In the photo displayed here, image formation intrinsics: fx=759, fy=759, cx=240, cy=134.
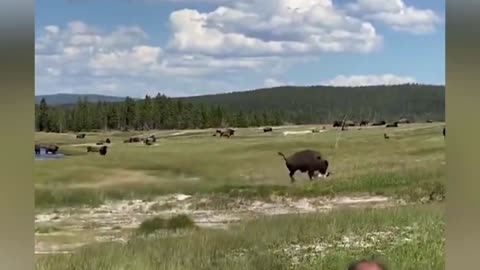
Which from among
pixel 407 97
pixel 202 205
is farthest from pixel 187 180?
pixel 407 97

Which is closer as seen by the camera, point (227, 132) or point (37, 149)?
point (37, 149)

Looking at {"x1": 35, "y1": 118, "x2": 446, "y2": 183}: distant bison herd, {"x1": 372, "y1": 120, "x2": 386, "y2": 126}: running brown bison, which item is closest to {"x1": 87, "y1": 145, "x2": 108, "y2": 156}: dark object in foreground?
{"x1": 35, "y1": 118, "x2": 446, "y2": 183}: distant bison herd

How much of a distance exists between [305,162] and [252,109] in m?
0.27

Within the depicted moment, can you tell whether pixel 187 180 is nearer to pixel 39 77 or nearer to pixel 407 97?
pixel 39 77

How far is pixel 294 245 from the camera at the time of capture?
270 cm

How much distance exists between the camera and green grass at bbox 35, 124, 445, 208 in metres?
2.68

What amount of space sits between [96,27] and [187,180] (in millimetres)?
624

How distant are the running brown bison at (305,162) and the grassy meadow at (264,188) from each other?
2 cm

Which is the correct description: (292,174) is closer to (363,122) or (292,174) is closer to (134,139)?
(363,122)

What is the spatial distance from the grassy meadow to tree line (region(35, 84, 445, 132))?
0.15ft

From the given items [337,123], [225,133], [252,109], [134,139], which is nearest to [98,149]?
[134,139]

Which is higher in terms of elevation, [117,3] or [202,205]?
[117,3]

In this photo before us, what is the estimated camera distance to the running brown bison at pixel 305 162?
269 centimetres
